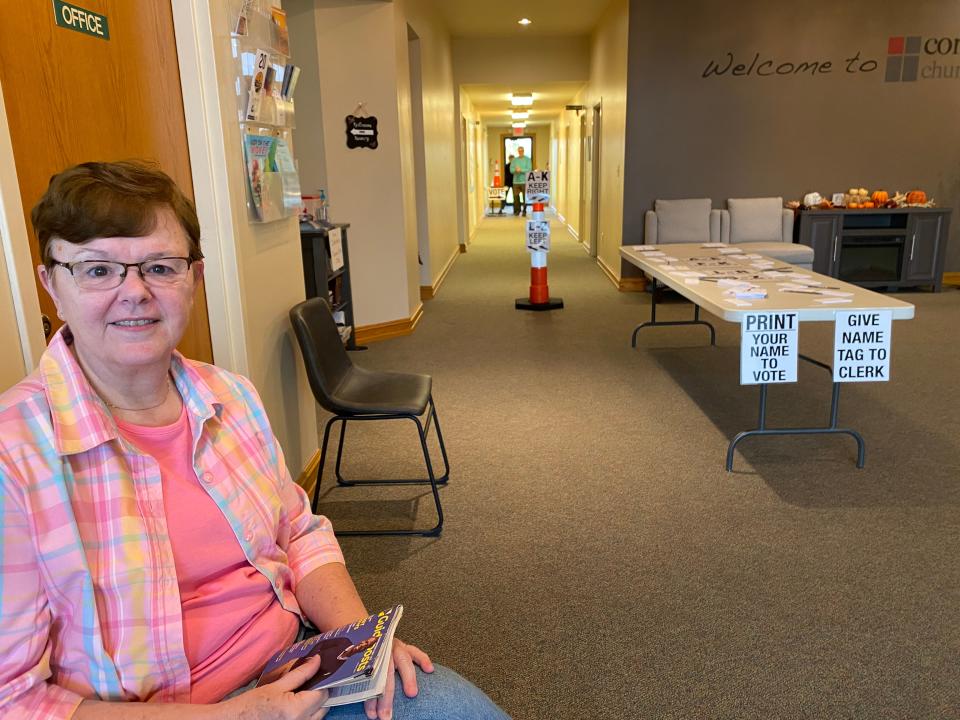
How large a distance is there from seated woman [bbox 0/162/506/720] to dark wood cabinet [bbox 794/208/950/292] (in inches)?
271

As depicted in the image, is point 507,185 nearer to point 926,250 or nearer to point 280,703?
point 926,250

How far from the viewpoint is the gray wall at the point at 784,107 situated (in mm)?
6879

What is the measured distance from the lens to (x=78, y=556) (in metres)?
0.95

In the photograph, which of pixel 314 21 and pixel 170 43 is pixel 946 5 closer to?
pixel 314 21

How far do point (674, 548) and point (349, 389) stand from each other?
1306 mm

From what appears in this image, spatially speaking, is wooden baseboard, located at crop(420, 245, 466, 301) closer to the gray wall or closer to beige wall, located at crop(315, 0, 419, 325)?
beige wall, located at crop(315, 0, 419, 325)

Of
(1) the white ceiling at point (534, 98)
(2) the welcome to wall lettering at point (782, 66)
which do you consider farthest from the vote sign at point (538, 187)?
(1) the white ceiling at point (534, 98)

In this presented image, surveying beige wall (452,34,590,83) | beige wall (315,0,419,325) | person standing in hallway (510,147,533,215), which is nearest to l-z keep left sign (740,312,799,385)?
beige wall (315,0,419,325)

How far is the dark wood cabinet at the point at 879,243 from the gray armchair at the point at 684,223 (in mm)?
844

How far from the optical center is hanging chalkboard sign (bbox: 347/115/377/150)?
5.35 m

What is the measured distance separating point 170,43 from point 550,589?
1928mm

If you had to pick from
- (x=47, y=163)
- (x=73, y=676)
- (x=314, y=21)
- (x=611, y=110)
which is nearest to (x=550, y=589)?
(x=73, y=676)

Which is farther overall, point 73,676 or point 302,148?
point 302,148

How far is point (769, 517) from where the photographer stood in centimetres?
269
